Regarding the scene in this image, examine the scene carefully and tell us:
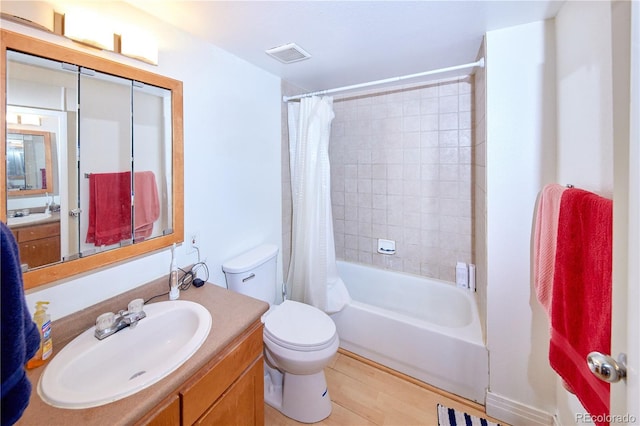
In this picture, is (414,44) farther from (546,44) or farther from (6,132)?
(6,132)

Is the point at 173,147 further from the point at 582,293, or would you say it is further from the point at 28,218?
the point at 582,293

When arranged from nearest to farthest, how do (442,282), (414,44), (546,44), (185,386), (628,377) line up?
1. (628,377)
2. (185,386)
3. (546,44)
4. (414,44)
5. (442,282)

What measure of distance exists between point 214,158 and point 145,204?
488 millimetres

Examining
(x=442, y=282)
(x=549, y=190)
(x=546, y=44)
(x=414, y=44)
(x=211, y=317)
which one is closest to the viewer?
(x=211, y=317)

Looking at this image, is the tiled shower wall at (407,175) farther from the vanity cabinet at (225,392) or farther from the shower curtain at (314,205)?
the vanity cabinet at (225,392)

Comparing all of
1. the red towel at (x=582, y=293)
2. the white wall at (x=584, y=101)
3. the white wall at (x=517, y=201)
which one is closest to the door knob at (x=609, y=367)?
the red towel at (x=582, y=293)

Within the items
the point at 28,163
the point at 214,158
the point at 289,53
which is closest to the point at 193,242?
the point at 214,158

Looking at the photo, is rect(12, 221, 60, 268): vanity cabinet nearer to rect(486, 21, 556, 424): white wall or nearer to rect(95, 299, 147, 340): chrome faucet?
rect(95, 299, 147, 340): chrome faucet

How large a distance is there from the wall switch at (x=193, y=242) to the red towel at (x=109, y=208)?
12.4 inches

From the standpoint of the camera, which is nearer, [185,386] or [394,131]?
[185,386]

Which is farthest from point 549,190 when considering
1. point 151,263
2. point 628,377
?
point 151,263

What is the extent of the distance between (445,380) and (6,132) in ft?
7.92

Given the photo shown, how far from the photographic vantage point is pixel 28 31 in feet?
2.97

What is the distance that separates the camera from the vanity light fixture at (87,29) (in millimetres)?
978
